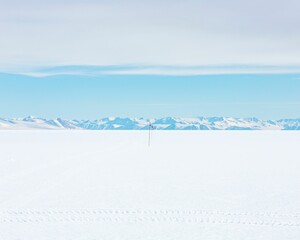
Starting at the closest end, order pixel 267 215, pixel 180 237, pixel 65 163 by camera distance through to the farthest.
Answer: pixel 180 237, pixel 267 215, pixel 65 163

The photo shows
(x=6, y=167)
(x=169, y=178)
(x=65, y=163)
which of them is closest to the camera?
(x=169, y=178)

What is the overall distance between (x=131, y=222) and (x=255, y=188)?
5917 mm

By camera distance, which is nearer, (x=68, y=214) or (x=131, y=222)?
(x=131, y=222)

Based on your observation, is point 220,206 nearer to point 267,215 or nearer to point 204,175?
point 267,215

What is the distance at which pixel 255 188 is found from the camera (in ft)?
45.5

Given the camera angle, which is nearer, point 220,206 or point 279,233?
point 279,233

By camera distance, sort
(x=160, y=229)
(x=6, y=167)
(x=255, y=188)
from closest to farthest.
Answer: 1. (x=160, y=229)
2. (x=255, y=188)
3. (x=6, y=167)

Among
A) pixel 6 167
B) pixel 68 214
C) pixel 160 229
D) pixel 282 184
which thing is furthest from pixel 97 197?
pixel 6 167

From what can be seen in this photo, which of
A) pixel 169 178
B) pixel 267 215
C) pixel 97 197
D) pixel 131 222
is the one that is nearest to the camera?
pixel 131 222

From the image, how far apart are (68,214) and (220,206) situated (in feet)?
12.2

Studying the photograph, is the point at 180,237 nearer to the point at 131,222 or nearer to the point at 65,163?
the point at 131,222

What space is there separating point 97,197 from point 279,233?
215 inches

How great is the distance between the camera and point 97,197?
1220cm

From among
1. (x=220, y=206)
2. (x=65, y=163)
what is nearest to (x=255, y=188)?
(x=220, y=206)
